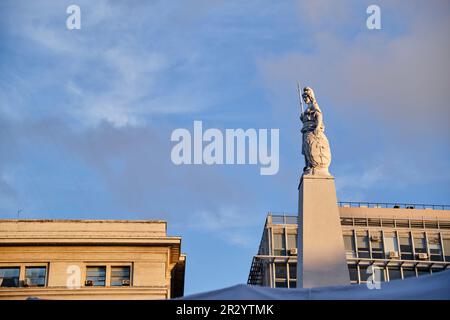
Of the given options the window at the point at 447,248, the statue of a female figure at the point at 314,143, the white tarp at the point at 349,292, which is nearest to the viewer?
the white tarp at the point at 349,292

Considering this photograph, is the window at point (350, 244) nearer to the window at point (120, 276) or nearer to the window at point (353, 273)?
the window at point (353, 273)

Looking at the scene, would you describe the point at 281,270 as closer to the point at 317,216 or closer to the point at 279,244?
the point at 279,244

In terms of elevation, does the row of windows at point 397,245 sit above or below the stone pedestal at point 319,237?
above

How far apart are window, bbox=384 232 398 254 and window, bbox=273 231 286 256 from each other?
942 centimetres

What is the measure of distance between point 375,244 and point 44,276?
91.8 ft

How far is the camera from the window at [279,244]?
6147 centimetres

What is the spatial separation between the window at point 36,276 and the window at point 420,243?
31540 millimetres

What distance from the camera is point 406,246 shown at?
2591 inches

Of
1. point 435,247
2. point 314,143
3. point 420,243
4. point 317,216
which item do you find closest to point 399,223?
point 420,243

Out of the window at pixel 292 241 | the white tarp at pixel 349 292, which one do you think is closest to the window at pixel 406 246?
the window at pixel 292 241

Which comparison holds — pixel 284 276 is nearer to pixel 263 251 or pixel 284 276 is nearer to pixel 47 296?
pixel 263 251

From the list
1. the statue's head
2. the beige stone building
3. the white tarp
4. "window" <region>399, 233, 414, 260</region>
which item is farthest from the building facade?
the white tarp

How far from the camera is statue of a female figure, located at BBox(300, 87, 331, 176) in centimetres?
1967
